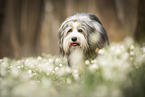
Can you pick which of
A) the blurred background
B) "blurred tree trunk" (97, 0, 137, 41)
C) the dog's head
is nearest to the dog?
the dog's head

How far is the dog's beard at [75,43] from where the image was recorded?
402cm

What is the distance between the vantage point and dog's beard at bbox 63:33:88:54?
402cm

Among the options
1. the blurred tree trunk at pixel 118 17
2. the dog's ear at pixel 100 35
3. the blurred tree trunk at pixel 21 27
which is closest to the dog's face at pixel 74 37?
the dog's ear at pixel 100 35

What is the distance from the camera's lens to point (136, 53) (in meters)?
3.58

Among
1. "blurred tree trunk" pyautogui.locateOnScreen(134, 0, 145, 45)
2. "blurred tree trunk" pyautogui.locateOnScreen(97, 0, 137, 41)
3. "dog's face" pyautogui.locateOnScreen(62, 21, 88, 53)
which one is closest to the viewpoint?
"dog's face" pyautogui.locateOnScreen(62, 21, 88, 53)

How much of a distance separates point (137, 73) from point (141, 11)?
13.4 ft

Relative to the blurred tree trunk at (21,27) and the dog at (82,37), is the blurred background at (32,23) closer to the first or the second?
the blurred tree trunk at (21,27)

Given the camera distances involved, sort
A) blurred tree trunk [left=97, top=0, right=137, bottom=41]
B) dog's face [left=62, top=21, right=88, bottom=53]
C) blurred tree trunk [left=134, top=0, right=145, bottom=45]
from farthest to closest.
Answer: blurred tree trunk [left=97, top=0, right=137, bottom=41] < blurred tree trunk [left=134, top=0, right=145, bottom=45] < dog's face [left=62, top=21, right=88, bottom=53]

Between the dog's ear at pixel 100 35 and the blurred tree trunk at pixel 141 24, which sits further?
the blurred tree trunk at pixel 141 24

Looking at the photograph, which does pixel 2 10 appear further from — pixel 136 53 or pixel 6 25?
pixel 136 53

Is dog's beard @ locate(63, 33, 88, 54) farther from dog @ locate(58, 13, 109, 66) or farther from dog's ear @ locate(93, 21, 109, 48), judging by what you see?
dog's ear @ locate(93, 21, 109, 48)

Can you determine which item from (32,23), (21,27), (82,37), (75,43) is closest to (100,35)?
(82,37)

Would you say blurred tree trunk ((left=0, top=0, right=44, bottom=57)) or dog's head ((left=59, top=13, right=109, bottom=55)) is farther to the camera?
blurred tree trunk ((left=0, top=0, right=44, bottom=57))

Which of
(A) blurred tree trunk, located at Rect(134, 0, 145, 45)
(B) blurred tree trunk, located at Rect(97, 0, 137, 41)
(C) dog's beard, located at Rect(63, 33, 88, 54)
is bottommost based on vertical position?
(C) dog's beard, located at Rect(63, 33, 88, 54)
